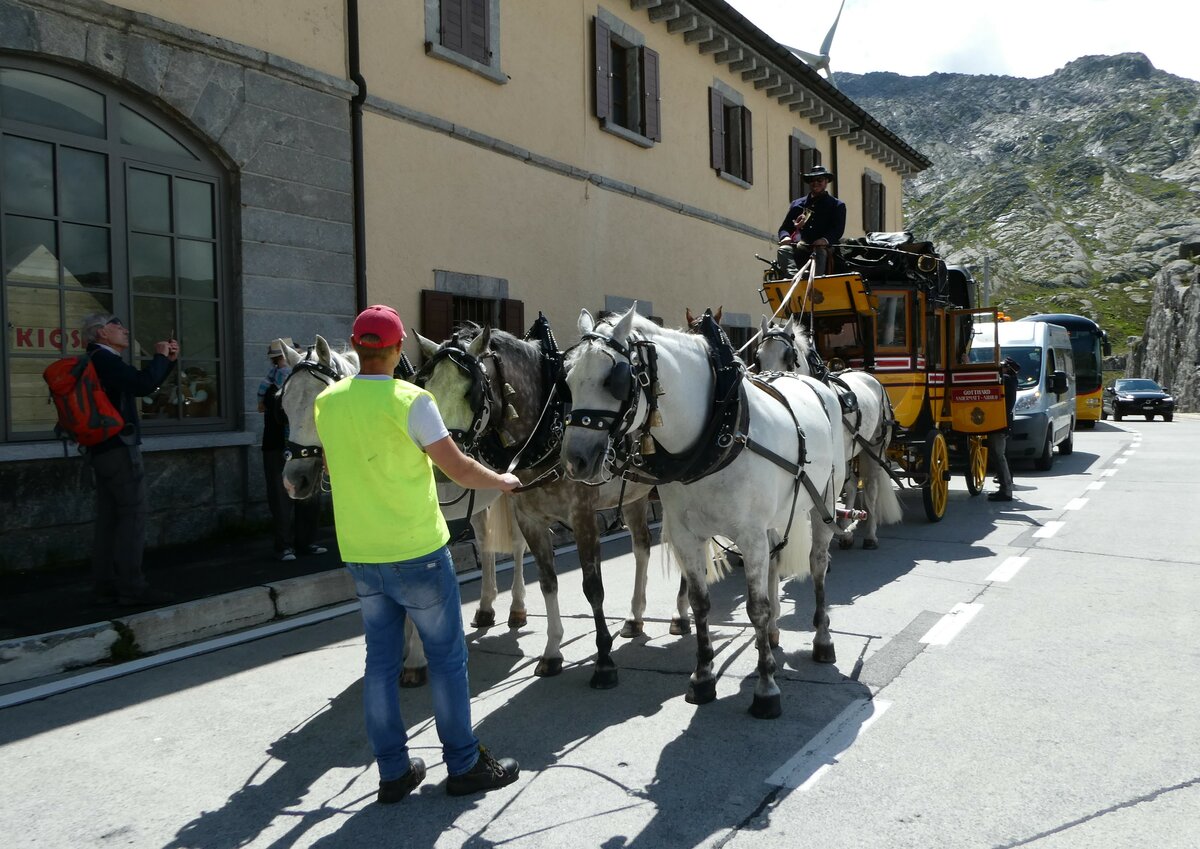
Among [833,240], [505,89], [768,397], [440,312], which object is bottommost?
[768,397]

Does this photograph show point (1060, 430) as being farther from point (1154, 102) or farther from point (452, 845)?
point (1154, 102)

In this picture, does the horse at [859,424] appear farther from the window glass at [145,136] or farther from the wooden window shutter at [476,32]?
the wooden window shutter at [476,32]

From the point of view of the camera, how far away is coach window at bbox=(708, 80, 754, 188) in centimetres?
1694

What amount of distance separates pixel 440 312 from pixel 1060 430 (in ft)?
42.0

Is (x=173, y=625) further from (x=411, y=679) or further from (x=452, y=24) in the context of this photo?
(x=452, y=24)

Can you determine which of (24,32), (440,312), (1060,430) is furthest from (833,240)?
(1060,430)

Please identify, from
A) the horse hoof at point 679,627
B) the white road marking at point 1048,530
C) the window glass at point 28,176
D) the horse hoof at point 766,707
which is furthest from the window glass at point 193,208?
the white road marking at point 1048,530

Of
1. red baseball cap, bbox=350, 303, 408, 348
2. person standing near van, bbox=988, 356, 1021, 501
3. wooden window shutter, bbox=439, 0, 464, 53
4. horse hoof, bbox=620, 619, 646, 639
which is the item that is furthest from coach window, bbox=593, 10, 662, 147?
red baseball cap, bbox=350, 303, 408, 348

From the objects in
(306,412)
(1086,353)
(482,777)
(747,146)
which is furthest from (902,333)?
(1086,353)

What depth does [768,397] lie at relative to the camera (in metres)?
4.73

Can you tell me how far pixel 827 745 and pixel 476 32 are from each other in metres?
10.2

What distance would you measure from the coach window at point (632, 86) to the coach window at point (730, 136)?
209cm

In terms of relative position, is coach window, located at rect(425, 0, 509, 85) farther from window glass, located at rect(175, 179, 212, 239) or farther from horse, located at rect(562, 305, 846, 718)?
horse, located at rect(562, 305, 846, 718)

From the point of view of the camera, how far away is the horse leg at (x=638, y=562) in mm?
5793
